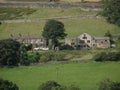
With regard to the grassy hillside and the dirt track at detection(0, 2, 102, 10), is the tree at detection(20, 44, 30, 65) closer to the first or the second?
the grassy hillside

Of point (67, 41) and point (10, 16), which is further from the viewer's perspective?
point (10, 16)

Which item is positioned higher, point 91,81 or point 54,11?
point 54,11

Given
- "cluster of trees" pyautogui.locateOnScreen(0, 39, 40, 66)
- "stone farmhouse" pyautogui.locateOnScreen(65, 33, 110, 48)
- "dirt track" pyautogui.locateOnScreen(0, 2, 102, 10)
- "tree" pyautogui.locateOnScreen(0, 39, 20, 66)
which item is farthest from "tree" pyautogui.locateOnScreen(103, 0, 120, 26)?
"tree" pyautogui.locateOnScreen(0, 39, 20, 66)

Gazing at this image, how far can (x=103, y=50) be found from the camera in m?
73.9

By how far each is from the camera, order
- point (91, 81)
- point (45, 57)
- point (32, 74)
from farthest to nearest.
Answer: point (45, 57)
point (32, 74)
point (91, 81)

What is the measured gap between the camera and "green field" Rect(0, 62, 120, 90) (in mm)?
57500

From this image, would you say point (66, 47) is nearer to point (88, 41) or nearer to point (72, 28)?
point (88, 41)

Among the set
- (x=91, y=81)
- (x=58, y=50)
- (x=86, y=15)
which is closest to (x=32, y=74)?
(x=91, y=81)

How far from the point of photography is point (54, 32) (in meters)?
76.9

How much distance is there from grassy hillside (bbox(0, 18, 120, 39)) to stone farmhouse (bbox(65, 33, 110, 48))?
6.35 ft

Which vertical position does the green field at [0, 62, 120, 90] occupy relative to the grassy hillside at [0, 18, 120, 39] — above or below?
below

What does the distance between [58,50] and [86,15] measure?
46.0 ft

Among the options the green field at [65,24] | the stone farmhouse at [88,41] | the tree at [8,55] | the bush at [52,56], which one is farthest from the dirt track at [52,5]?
the tree at [8,55]

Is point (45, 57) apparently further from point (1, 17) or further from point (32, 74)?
point (1, 17)
